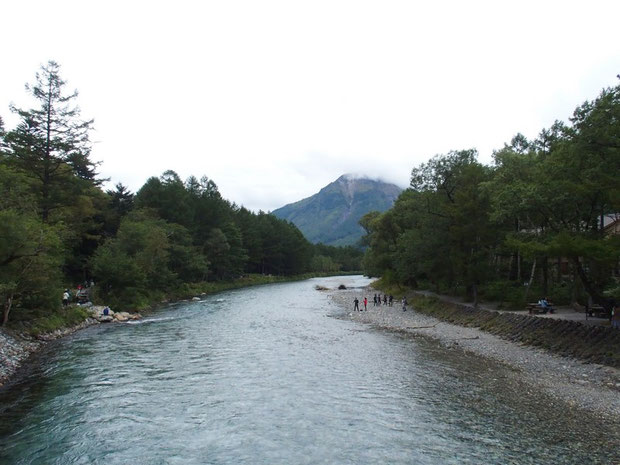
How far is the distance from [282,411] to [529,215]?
2323 cm

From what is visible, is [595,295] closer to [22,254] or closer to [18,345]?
[18,345]

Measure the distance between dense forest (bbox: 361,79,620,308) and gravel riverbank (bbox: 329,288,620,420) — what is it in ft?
12.8

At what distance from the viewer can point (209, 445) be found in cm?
1262

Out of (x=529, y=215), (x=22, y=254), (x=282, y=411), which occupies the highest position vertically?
(x=529, y=215)

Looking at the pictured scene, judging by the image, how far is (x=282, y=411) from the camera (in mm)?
15352

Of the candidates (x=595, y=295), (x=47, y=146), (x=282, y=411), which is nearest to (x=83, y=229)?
(x=47, y=146)

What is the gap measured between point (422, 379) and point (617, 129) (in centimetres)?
1438

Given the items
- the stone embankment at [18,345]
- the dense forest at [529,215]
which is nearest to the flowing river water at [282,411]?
the stone embankment at [18,345]

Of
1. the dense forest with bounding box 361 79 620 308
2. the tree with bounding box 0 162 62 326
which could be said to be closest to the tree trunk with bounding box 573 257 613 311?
the dense forest with bounding box 361 79 620 308

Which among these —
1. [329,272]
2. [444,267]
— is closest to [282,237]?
[329,272]

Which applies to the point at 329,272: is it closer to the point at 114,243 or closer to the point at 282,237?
the point at 282,237

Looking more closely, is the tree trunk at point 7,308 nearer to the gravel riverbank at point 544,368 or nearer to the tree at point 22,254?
the tree at point 22,254

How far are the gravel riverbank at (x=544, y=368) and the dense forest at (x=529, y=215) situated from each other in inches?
153

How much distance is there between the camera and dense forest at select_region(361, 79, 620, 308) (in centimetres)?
2072
